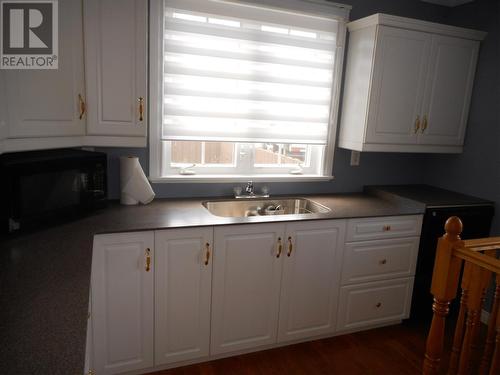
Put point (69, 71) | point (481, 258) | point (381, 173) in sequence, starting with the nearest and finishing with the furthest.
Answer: point (481, 258)
point (69, 71)
point (381, 173)

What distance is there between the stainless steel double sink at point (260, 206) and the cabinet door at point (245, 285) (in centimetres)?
49

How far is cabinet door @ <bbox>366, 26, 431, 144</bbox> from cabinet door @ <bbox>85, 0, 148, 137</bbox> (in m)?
1.59

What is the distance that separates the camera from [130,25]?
212cm

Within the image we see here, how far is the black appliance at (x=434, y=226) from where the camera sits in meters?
2.77

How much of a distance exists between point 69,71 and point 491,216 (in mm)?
3041

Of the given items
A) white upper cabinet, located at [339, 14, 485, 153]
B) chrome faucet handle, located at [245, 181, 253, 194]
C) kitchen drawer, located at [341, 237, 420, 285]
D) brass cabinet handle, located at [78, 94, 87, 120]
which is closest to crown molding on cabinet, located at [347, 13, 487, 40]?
→ white upper cabinet, located at [339, 14, 485, 153]

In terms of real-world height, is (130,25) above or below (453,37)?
below

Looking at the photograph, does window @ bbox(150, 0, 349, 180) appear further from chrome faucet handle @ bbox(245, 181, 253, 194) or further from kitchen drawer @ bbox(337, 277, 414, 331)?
kitchen drawer @ bbox(337, 277, 414, 331)

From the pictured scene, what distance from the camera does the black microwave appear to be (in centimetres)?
174

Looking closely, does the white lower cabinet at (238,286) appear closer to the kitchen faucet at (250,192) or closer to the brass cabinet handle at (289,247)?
the brass cabinet handle at (289,247)

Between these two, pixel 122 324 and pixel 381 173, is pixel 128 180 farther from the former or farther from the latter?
pixel 381 173

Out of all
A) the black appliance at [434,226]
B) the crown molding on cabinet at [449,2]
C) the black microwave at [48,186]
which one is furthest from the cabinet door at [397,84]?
the black microwave at [48,186]

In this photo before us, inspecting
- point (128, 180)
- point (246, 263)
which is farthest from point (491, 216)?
point (128, 180)

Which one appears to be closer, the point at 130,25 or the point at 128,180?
the point at 130,25
